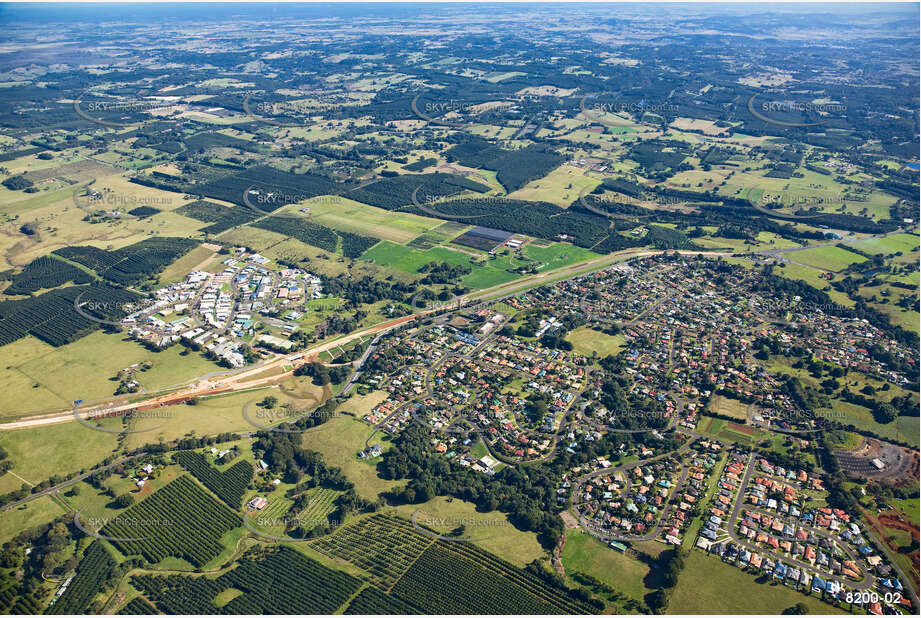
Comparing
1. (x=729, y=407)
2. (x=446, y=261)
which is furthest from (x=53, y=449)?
(x=729, y=407)

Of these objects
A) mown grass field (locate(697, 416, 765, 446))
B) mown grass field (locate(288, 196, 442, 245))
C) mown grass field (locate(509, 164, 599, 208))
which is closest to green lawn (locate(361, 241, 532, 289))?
mown grass field (locate(288, 196, 442, 245))

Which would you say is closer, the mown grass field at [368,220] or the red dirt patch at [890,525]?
the red dirt patch at [890,525]

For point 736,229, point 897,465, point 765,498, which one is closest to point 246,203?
point 736,229

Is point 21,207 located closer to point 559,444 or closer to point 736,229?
point 559,444

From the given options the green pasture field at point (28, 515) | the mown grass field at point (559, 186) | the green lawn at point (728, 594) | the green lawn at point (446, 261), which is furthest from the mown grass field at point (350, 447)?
the mown grass field at point (559, 186)

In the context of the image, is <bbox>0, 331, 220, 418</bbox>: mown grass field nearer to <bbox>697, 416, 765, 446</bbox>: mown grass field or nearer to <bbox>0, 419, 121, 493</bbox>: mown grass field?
<bbox>0, 419, 121, 493</bbox>: mown grass field

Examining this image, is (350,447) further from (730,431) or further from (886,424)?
(886,424)

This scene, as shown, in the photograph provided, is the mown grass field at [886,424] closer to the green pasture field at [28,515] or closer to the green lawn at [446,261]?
the green lawn at [446,261]
